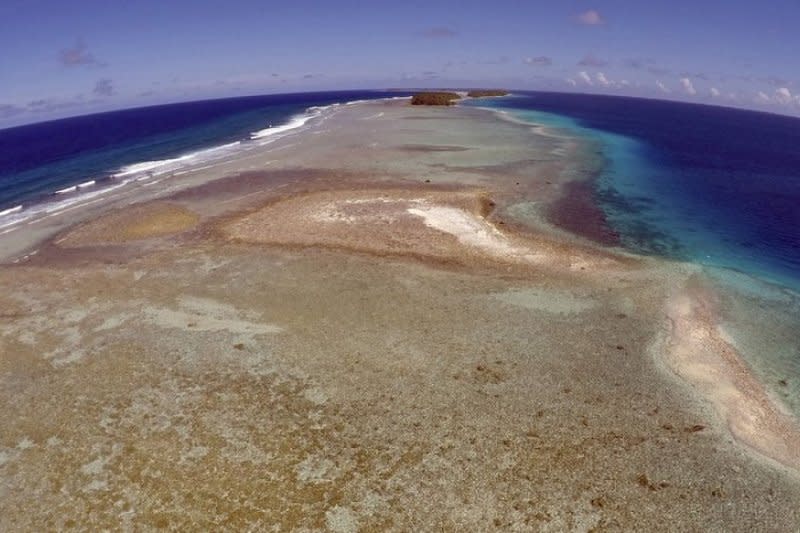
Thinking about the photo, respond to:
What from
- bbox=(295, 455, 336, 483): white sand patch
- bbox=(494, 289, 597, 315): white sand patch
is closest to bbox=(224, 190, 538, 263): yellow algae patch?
bbox=(494, 289, 597, 315): white sand patch

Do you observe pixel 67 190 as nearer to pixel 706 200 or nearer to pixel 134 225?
pixel 134 225

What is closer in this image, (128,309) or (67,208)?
(128,309)

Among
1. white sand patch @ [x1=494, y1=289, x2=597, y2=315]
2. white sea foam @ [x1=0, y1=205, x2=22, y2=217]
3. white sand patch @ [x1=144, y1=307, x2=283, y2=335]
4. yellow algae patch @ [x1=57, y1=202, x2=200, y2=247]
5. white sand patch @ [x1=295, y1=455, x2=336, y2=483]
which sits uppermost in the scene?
white sea foam @ [x1=0, y1=205, x2=22, y2=217]

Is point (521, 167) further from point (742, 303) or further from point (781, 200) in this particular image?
point (742, 303)

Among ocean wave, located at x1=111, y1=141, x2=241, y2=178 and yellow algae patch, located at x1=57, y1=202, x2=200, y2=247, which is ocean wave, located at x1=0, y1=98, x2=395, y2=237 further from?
yellow algae patch, located at x1=57, y1=202, x2=200, y2=247

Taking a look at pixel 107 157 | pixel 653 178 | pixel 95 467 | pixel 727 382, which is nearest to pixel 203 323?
pixel 95 467

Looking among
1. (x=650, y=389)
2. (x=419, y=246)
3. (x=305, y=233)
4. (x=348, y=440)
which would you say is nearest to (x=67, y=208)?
(x=305, y=233)

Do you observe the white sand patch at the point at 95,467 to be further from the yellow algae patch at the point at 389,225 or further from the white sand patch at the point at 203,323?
the yellow algae patch at the point at 389,225
